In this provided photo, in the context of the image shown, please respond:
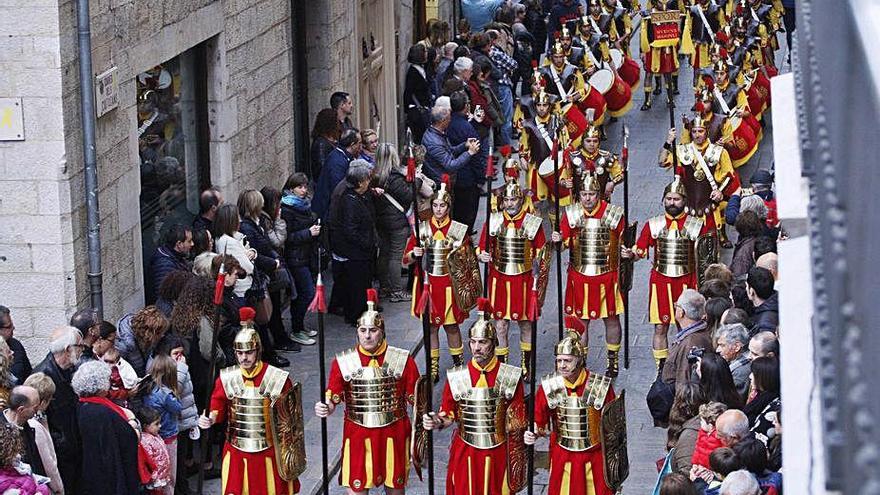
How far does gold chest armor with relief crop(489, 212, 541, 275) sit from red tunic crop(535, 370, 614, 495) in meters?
3.35

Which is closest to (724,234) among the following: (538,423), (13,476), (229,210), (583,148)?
(583,148)

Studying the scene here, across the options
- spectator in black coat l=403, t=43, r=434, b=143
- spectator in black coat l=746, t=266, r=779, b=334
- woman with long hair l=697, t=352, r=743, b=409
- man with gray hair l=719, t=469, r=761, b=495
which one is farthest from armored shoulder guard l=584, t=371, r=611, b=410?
spectator in black coat l=403, t=43, r=434, b=143

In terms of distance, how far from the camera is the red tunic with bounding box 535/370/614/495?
1003cm

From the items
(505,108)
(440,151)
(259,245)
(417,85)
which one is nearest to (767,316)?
(259,245)

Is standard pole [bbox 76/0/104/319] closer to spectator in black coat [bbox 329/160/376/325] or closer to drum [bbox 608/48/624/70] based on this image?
spectator in black coat [bbox 329/160/376/325]

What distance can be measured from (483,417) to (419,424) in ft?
1.24

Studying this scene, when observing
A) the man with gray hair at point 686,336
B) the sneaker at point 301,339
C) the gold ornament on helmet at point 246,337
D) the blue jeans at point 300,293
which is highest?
the gold ornament on helmet at point 246,337

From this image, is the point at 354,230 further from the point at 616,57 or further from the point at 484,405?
the point at 616,57

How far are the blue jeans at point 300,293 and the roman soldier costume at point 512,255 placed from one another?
1.51m

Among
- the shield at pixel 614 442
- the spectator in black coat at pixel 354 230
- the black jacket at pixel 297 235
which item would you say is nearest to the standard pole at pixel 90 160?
the black jacket at pixel 297 235

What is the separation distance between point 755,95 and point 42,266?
1051 cm

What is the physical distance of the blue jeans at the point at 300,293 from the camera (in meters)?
14.1

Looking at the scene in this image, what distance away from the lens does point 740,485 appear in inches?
303

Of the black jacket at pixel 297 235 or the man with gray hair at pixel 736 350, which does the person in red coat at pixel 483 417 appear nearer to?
the man with gray hair at pixel 736 350
